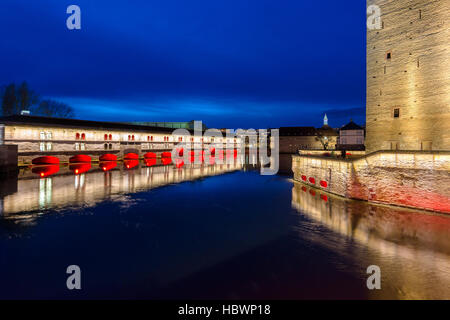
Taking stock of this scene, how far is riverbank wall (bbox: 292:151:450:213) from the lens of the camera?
13336 millimetres

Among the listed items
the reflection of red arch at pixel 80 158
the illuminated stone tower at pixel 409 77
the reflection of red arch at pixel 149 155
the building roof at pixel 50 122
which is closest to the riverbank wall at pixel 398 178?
the illuminated stone tower at pixel 409 77

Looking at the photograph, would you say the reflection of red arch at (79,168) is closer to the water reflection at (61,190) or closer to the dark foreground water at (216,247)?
the water reflection at (61,190)

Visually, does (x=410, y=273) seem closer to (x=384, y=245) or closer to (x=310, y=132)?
(x=384, y=245)

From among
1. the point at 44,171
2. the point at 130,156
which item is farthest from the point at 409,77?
the point at 130,156

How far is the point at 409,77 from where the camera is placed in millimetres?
18516

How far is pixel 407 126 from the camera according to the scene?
62.1ft

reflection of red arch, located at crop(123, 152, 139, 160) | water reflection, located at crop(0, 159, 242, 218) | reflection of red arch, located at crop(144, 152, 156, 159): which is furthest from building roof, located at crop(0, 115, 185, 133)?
water reflection, located at crop(0, 159, 242, 218)

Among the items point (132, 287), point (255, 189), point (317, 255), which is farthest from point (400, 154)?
point (132, 287)

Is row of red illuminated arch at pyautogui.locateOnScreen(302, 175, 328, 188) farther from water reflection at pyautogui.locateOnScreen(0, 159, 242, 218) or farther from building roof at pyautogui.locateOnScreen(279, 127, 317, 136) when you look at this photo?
building roof at pyautogui.locateOnScreen(279, 127, 317, 136)

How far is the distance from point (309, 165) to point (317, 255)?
15363mm

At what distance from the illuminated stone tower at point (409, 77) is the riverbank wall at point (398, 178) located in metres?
5.32

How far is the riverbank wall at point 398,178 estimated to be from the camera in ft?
43.8

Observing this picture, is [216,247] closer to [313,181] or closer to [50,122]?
[313,181]

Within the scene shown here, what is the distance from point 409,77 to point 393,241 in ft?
46.0
